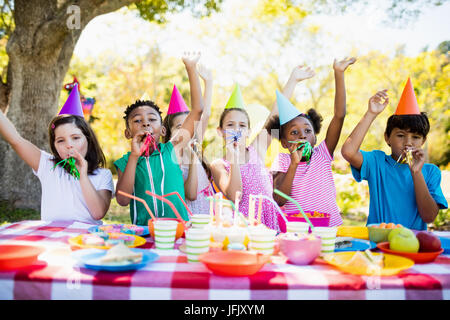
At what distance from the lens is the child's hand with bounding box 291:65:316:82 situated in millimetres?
3078

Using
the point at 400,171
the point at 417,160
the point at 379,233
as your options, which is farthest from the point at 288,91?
the point at 379,233

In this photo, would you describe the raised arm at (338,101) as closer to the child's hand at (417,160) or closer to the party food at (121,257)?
the child's hand at (417,160)

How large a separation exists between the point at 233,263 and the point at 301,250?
300 mm

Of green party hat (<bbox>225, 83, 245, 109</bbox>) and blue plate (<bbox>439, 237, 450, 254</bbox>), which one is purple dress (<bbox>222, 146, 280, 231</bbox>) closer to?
green party hat (<bbox>225, 83, 245, 109</bbox>)

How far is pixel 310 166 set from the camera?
8.69 feet

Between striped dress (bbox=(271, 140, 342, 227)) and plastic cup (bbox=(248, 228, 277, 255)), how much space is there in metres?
1.02

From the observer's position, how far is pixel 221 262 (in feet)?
4.27

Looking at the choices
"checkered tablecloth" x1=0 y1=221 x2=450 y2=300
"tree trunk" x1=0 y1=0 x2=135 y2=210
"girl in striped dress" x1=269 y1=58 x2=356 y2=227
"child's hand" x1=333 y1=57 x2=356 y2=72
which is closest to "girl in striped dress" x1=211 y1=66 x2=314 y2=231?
"girl in striped dress" x1=269 y1=58 x2=356 y2=227

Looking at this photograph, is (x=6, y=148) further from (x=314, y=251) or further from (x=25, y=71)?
(x=314, y=251)

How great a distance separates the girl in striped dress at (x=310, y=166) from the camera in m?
2.53

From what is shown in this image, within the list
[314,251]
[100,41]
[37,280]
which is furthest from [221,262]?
[100,41]

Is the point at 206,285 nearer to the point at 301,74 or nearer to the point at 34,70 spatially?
the point at 301,74
